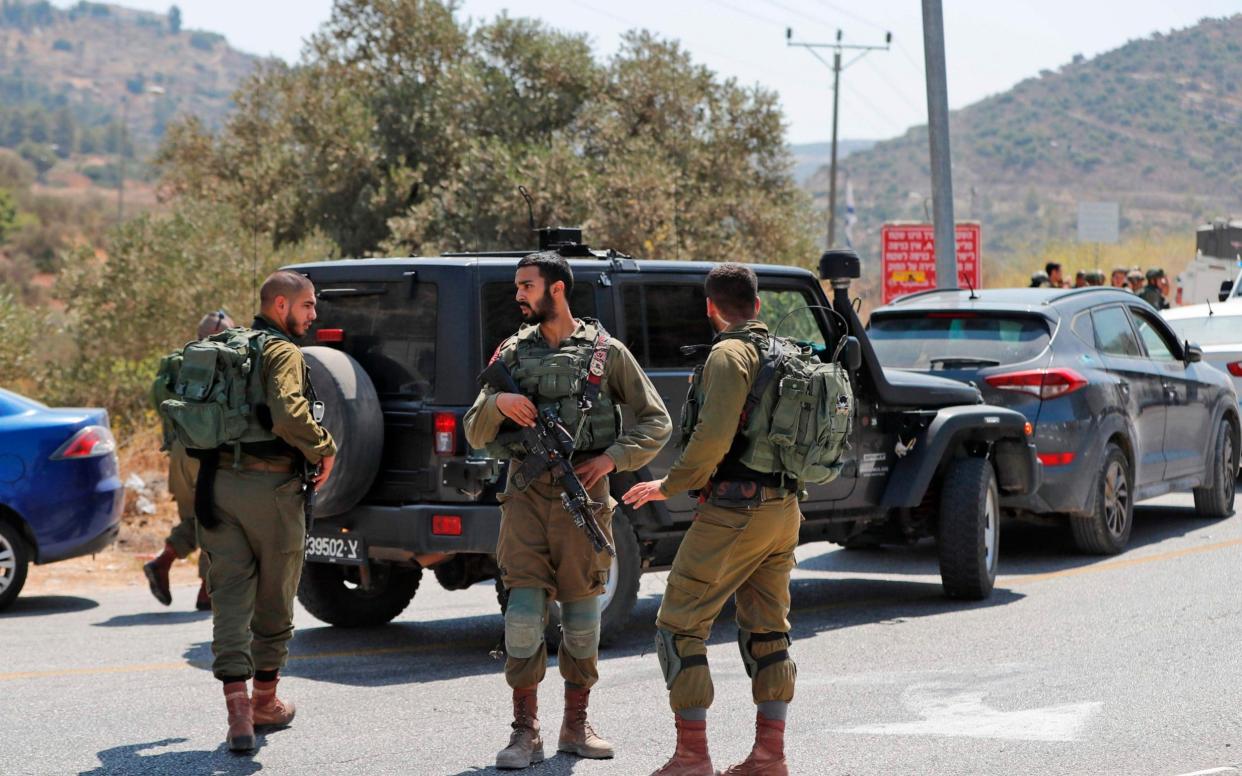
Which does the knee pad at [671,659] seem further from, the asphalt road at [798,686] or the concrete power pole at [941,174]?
the concrete power pole at [941,174]

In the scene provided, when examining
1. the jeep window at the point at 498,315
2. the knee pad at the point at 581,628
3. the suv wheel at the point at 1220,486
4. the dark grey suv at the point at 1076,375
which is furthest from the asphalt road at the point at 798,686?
the suv wheel at the point at 1220,486

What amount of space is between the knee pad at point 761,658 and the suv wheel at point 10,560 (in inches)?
226

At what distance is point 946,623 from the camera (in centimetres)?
849

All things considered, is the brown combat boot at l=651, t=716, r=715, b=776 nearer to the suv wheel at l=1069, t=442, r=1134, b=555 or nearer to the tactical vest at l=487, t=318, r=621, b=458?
the tactical vest at l=487, t=318, r=621, b=458

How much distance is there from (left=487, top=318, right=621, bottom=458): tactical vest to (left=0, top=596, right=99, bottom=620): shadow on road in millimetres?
5137

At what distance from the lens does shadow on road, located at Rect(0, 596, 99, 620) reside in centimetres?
966

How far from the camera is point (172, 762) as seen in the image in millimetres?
5664

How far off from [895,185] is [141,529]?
106m

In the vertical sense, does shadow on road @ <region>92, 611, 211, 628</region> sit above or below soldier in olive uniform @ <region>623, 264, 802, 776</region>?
below

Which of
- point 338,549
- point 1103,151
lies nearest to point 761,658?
point 338,549

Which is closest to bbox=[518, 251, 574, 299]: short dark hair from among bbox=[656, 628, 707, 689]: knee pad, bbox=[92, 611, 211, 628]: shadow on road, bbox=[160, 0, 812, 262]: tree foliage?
bbox=[656, 628, 707, 689]: knee pad

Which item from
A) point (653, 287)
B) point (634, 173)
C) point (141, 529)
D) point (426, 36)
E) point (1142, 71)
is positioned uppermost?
point (1142, 71)

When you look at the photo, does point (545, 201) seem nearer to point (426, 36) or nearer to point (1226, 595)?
point (426, 36)

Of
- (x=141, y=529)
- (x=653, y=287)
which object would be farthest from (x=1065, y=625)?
(x=141, y=529)
